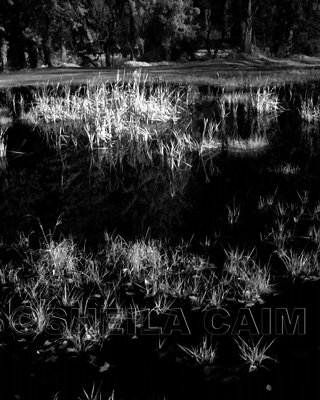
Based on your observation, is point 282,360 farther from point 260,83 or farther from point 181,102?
point 260,83

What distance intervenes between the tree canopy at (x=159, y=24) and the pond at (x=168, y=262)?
31.3 metres

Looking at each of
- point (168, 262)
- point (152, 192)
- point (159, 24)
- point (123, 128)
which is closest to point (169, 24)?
point (159, 24)

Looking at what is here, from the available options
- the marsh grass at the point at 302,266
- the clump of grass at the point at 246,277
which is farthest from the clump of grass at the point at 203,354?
the marsh grass at the point at 302,266

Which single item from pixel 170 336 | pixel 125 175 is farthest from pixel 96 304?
pixel 125 175

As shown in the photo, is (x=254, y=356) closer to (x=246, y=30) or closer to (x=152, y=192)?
(x=152, y=192)

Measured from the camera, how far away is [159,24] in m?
49.3

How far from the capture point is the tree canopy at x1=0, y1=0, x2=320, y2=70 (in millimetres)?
44656

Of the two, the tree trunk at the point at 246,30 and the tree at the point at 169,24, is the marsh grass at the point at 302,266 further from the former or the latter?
the tree at the point at 169,24

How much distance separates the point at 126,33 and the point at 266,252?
2054 inches

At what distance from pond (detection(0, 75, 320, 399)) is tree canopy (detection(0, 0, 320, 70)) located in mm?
31313

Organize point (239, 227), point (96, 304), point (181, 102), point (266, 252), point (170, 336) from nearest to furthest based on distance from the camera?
point (170, 336) < point (96, 304) < point (266, 252) < point (239, 227) < point (181, 102)

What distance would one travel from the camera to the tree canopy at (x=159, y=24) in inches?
1758

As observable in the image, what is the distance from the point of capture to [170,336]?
510 cm

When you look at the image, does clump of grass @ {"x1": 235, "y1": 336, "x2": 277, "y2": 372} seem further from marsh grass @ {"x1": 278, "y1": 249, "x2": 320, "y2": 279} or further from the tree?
the tree
